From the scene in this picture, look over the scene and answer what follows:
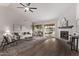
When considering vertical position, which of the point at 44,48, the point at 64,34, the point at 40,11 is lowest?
the point at 44,48

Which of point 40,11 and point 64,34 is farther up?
point 40,11

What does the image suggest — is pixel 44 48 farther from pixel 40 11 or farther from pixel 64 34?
pixel 40 11

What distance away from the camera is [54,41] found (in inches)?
88.7

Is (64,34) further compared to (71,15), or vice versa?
(64,34)

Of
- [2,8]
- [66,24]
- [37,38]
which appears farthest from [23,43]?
[66,24]

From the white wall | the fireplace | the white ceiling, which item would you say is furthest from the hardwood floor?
the white ceiling

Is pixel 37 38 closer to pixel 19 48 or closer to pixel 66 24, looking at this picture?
pixel 19 48

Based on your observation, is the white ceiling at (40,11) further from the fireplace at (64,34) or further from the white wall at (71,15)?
the fireplace at (64,34)

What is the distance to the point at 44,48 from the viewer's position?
227 centimetres

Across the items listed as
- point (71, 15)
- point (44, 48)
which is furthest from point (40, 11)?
point (44, 48)

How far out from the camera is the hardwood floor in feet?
7.37

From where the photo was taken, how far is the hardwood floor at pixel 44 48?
225cm

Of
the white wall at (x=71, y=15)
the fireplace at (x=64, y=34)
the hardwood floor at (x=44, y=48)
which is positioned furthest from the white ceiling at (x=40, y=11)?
the hardwood floor at (x=44, y=48)

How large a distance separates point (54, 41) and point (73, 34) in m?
0.46
